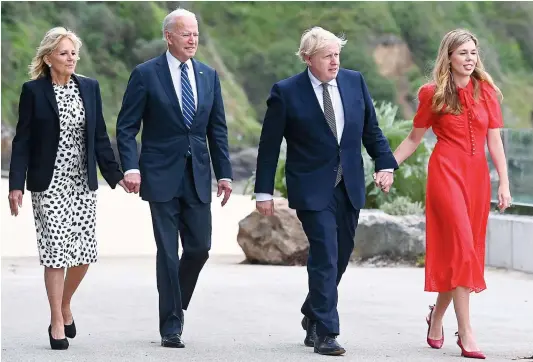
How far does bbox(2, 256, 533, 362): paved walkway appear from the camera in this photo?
23.1 ft

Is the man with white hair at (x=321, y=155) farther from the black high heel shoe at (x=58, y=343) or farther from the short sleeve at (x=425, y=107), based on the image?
the black high heel shoe at (x=58, y=343)

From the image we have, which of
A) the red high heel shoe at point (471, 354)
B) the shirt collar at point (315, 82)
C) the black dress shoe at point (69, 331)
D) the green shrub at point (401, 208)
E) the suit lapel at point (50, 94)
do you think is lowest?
the black dress shoe at point (69, 331)

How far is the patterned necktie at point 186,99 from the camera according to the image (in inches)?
290

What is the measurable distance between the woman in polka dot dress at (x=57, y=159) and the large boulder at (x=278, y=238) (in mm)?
5452

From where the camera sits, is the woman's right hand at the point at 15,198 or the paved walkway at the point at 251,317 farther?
the woman's right hand at the point at 15,198

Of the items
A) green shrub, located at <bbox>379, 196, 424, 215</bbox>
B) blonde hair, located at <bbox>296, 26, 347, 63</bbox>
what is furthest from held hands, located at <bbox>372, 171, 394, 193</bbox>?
green shrub, located at <bbox>379, 196, 424, 215</bbox>

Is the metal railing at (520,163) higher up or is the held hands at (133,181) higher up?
the held hands at (133,181)

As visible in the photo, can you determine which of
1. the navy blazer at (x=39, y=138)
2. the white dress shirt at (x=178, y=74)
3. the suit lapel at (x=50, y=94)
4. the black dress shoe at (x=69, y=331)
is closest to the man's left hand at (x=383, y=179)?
the white dress shirt at (x=178, y=74)

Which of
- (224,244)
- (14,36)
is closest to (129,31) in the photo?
(14,36)

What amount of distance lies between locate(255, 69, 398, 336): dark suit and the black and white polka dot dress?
3.03 feet

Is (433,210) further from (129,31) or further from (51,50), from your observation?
(129,31)

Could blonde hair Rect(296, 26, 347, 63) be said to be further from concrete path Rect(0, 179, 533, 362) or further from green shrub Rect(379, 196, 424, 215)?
green shrub Rect(379, 196, 424, 215)

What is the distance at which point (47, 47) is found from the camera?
23.9 feet

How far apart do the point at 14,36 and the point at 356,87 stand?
31.4 m
